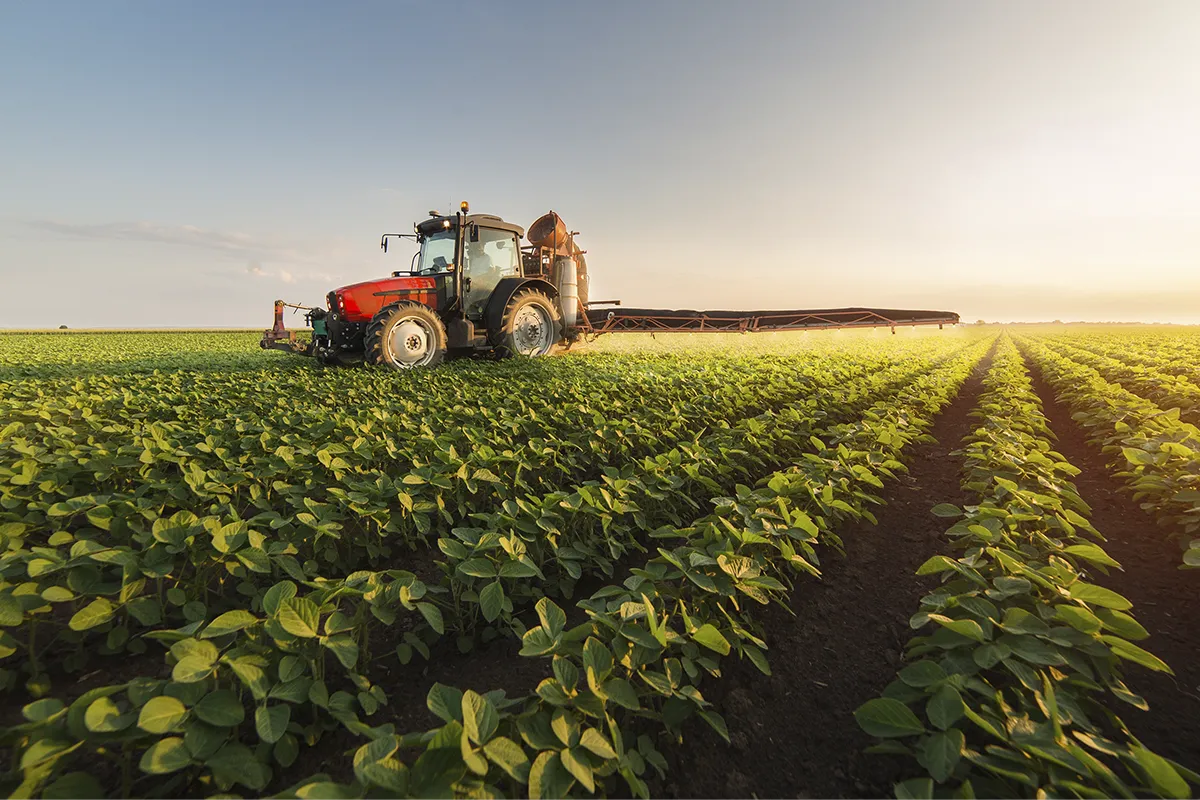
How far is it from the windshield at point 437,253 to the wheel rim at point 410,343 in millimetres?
1360

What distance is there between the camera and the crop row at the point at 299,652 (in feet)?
4.27

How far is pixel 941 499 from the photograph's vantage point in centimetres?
428

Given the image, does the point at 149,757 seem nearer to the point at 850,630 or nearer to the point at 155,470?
the point at 850,630

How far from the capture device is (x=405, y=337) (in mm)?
8961

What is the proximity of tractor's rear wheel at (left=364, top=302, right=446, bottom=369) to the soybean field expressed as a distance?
385 centimetres

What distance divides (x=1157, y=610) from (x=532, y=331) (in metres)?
9.65

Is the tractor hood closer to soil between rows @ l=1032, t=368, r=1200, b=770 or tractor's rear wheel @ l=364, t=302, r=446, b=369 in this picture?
tractor's rear wheel @ l=364, t=302, r=446, b=369

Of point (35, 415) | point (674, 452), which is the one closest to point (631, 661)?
point (674, 452)

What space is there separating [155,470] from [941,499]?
6.09m

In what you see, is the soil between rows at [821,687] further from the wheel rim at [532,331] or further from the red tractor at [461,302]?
the wheel rim at [532,331]

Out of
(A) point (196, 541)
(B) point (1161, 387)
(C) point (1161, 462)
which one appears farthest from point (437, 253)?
(B) point (1161, 387)

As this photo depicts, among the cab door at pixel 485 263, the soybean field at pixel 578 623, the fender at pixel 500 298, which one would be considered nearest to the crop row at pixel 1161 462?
the soybean field at pixel 578 623

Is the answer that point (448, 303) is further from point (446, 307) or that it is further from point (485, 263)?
point (485, 263)

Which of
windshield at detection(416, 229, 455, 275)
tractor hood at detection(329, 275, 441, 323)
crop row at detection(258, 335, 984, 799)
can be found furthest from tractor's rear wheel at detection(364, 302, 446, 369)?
crop row at detection(258, 335, 984, 799)
